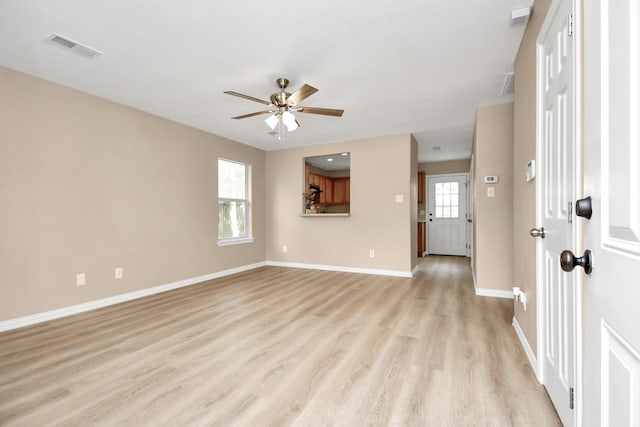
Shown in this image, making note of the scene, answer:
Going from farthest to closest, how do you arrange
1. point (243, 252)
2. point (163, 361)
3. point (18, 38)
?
point (243, 252)
point (18, 38)
point (163, 361)

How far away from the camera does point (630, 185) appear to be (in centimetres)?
65

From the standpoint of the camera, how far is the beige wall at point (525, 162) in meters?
1.91

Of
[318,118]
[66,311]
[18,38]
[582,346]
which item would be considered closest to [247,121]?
[318,118]

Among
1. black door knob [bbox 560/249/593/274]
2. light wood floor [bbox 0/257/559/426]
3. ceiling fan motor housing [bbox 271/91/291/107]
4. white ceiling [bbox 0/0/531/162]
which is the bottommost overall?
light wood floor [bbox 0/257/559/426]

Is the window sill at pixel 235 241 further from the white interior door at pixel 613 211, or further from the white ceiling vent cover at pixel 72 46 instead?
the white interior door at pixel 613 211

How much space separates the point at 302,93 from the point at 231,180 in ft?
10.2

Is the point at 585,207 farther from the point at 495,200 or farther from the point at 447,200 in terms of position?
the point at 447,200

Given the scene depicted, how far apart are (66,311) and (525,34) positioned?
4.88 metres

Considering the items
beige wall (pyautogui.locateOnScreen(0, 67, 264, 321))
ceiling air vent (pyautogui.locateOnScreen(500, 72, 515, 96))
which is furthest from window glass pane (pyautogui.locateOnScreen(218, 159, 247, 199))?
ceiling air vent (pyautogui.locateOnScreen(500, 72, 515, 96))

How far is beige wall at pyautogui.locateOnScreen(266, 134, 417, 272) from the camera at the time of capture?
4.97m

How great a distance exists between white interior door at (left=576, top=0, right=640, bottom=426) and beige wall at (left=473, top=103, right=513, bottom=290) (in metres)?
3.08

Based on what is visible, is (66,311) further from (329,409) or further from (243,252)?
(329,409)

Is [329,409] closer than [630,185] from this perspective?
No

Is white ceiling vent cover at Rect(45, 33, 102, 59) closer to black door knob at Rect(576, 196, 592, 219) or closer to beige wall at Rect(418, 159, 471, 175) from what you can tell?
black door knob at Rect(576, 196, 592, 219)
